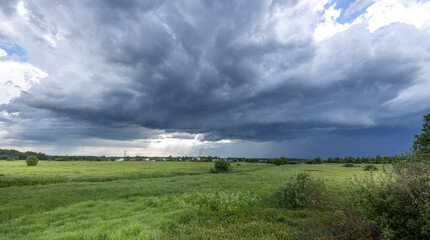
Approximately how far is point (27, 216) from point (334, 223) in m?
16.9

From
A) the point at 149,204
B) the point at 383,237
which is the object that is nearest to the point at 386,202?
the point at 383,237

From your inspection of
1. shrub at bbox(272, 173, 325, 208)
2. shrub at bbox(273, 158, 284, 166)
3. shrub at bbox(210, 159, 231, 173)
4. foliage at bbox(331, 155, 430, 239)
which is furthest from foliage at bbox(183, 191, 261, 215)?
shrub at bbox(273, 158, 284, 166)

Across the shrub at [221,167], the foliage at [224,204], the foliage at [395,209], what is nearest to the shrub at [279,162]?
the shrub at [221,167]

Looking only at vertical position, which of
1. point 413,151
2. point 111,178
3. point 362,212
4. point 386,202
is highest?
point 413,151

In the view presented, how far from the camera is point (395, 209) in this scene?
6387 mm

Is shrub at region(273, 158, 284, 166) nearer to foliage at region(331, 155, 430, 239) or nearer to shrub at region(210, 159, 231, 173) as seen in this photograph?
shrub at region(210, 159, 231, 173)

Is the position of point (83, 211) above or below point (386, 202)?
below

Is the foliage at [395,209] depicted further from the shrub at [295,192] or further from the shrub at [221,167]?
the shrub at [221,167]

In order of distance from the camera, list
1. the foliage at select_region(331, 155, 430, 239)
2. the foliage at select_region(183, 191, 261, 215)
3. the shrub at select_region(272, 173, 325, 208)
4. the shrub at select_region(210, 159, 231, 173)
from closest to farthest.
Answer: the foliage at select_region(331, 155, 430, 239) < the foliage at select_region(183, 191, 261, 215) < the shrub at select_region(272, 173, 325, 208) < the shrub at select_region(210, 159, 231, 173)

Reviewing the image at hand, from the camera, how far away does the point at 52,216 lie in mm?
12406

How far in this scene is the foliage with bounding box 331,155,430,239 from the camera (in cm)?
592

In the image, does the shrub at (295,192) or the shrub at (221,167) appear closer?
the shrub at (295,192)

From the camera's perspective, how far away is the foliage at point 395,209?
233 inches

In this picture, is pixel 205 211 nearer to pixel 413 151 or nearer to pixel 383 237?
pixel 383 237
